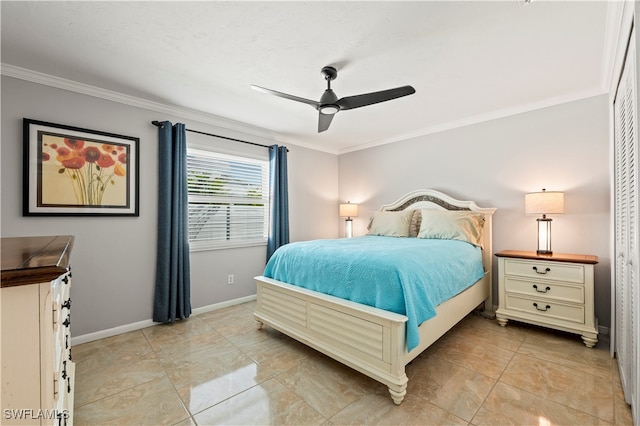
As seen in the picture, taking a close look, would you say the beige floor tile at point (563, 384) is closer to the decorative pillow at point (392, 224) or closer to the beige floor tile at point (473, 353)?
the beige floor tile at point (473, 353)

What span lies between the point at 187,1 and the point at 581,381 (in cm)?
353

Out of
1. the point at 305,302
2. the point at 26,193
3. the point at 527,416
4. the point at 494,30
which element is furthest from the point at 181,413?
the point at 494,30

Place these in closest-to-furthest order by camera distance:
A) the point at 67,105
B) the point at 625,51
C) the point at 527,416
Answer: the point at 527,416
the point at 625,51
the point at 67,105

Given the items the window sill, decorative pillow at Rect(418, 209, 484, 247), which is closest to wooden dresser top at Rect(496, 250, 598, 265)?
decorative pillow at Rect(418, 209, 484, 247)

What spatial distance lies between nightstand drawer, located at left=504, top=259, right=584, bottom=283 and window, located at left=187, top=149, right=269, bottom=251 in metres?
3.03

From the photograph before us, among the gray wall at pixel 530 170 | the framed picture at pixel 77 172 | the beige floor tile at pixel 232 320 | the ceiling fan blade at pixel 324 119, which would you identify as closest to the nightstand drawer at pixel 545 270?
the gray wall at pixel 530 170

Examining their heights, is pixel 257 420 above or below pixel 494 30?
below

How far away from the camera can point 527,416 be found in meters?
1.67

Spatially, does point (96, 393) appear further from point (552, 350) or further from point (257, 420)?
point (552, 350)

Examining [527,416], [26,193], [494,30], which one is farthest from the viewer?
[26,193]

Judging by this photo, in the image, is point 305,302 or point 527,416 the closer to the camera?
point 527,416

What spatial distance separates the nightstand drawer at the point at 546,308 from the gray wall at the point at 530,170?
0.46m

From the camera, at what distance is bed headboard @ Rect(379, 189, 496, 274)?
3395 millimetres

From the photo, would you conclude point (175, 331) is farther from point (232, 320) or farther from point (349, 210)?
point (349, 210)
